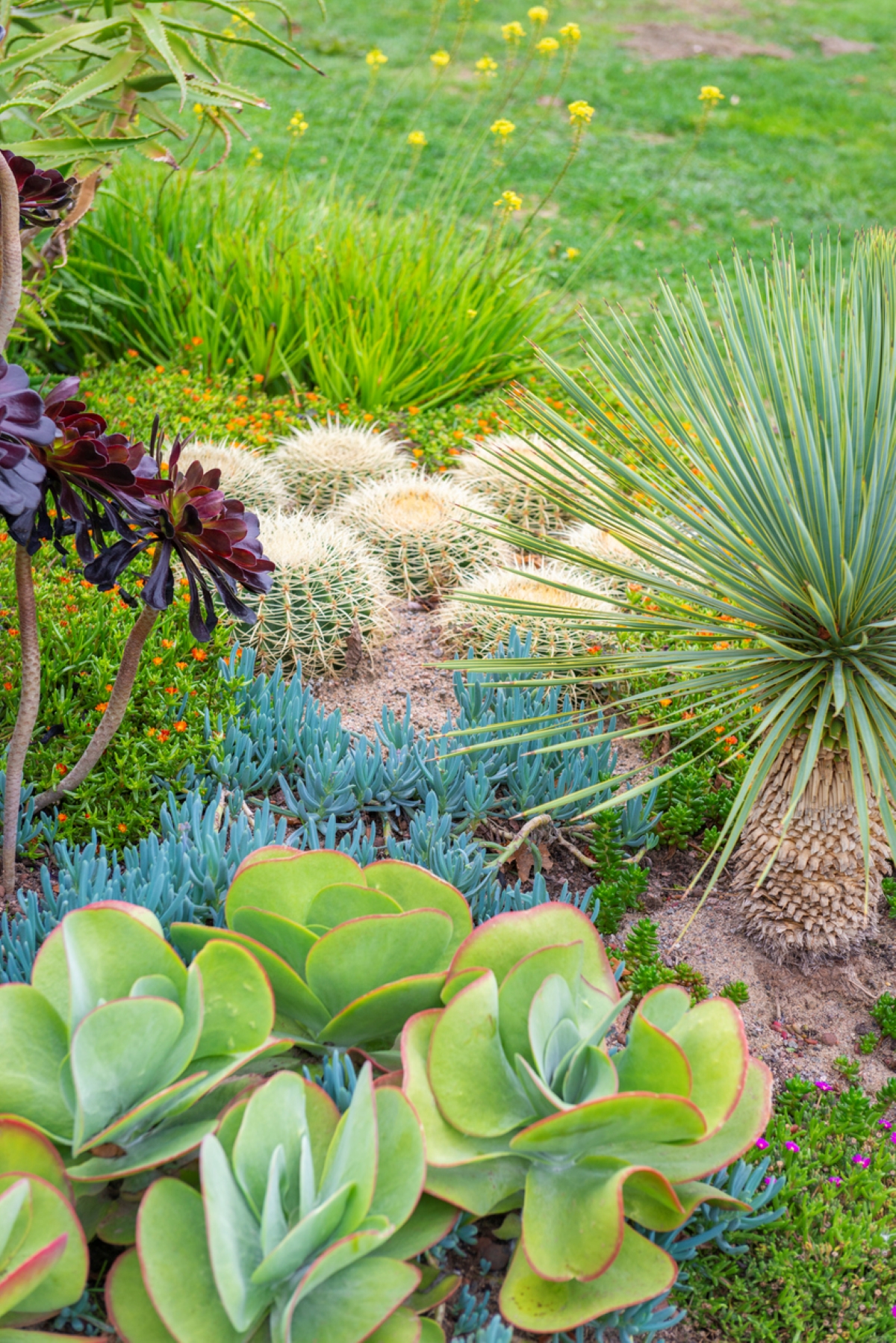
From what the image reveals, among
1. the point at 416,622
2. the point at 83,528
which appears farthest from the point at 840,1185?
the point at 416,622

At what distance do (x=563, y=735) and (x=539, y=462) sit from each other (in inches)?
51.7

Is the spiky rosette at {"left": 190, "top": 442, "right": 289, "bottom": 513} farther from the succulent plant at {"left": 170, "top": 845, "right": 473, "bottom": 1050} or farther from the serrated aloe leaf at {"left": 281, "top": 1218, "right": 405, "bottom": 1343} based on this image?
the serrated aloe leaf at {"left": 281, "top": 1218, "right": 405, "bottom": 1343}

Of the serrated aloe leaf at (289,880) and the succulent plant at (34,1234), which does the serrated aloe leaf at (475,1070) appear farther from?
the succulent plant at (34,1234)

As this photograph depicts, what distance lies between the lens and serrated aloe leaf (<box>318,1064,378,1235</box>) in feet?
3.52

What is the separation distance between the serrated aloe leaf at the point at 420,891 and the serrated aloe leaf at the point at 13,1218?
58cm

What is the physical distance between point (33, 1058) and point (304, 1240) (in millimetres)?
401

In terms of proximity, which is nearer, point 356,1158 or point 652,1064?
point 356,1158

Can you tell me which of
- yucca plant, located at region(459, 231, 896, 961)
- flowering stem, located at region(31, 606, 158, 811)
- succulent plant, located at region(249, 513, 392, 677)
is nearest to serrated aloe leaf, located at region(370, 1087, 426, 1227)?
yucca plant, located at region(459, 231, 896, 961)

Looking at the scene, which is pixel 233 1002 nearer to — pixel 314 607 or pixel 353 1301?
pixel 353 1301

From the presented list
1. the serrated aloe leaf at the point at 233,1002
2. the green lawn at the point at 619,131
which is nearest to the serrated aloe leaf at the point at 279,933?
the serrated aloe leaf at the point at 233,1002

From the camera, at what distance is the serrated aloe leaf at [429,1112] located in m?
1.18

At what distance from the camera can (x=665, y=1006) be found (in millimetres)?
1363

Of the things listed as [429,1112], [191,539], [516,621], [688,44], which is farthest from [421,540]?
[688,44]

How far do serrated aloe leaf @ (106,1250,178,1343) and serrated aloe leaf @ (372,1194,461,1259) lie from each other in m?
0.23
